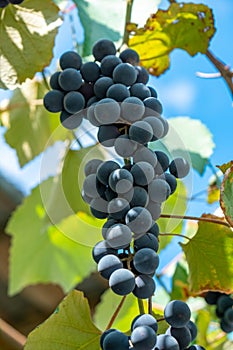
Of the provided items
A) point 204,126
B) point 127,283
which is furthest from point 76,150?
point 127,283

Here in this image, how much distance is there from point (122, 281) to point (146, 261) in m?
0.03

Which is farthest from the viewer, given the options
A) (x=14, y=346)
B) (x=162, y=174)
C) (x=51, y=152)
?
(x=51, y=152)

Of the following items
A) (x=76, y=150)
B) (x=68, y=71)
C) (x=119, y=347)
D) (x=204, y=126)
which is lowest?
(x=204, y=126)

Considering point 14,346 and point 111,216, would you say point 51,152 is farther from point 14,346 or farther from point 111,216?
point 111,216

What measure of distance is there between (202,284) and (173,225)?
0.09 m

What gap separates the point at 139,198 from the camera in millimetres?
656

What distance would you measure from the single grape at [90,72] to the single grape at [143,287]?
261mm

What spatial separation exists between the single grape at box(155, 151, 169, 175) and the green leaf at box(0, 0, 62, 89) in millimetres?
299

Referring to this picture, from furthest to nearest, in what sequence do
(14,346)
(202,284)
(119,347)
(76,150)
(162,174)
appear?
(76,150) → (14,346) → (202,284) → (162,174) → (119,347)

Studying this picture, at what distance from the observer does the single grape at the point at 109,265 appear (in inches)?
24.9

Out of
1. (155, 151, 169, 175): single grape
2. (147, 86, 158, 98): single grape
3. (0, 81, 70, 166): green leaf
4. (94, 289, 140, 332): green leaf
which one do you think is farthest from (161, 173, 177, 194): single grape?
(0, 81, 70, 166): green leaf

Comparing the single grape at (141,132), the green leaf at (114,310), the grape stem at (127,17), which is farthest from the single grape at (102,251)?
the grape stem at (127,17)

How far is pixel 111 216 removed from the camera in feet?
2.20

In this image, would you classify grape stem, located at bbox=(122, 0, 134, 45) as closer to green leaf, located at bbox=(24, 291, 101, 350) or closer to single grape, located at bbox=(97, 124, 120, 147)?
single grape, located at bbox=(97, 124, 120, 147)
